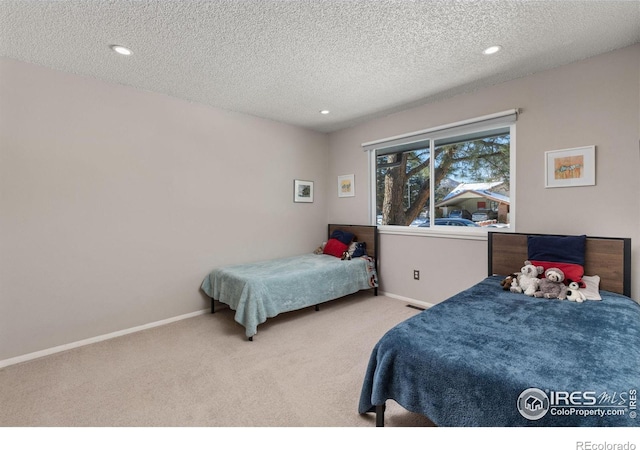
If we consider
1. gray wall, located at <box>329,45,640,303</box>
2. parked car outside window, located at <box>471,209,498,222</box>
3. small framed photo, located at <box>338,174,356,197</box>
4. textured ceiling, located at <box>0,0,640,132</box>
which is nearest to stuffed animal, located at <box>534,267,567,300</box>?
gray wall, located at <box>329,45,640,303</box>

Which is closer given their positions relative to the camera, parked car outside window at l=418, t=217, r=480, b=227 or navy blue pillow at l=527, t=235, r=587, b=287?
navy blue pillow at l=527, t=235, r=587, b=287

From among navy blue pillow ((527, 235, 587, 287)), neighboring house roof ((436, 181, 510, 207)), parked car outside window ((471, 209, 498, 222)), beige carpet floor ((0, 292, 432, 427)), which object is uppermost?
neighboring house roof ((436, 181, 510, 207))

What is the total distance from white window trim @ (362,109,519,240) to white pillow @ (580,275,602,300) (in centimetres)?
72

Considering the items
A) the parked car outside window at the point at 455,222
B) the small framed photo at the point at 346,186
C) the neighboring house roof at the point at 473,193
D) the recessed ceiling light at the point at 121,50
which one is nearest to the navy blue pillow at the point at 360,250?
the small framed photo at the point at 346,186

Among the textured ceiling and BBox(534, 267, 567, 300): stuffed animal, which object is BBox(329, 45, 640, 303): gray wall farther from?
BBox(534, 267, 567, 300): stuffed animal

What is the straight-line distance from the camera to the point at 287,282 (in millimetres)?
3016

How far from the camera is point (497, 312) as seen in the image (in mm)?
1821

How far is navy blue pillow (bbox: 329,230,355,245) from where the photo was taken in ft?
13.6

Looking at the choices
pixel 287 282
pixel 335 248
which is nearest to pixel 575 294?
pixel 287 282

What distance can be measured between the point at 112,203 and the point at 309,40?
2.36m

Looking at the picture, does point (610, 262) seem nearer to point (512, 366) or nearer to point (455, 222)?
point (455, 222)

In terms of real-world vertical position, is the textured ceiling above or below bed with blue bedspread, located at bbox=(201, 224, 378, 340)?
above

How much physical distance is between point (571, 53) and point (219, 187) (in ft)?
11.9
